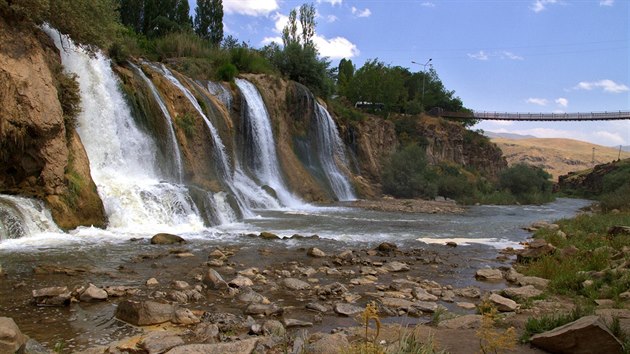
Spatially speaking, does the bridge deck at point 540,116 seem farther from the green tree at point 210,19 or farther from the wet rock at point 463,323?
the wet rock at point 463,323

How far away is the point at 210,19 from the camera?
49.6 m

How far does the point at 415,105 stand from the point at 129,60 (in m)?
40.5

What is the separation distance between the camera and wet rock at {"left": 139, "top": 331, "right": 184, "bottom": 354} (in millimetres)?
5129

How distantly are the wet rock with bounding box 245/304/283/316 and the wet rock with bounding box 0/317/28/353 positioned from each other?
2889 mm

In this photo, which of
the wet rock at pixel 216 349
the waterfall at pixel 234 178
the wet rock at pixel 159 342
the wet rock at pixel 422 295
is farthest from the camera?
the waterfall at pixel 234 178

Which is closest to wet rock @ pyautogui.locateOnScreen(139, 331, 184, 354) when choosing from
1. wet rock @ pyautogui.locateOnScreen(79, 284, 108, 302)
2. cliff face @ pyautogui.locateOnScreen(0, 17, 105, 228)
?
wet rock @ pyautogui.locateOnScreen(79, 284, 108, 302)

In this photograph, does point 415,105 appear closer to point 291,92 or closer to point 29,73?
point 291,92

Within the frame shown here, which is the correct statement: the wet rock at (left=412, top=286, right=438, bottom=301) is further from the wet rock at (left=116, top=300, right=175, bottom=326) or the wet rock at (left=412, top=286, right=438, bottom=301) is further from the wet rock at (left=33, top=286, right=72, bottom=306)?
the wet rock at (left=33, top=286, right=72, bottom=306)

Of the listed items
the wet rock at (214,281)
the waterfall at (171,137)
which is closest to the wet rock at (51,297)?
the wet rock at (214,281)

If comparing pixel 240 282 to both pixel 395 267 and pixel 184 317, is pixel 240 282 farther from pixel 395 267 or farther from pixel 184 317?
pixel 395 267

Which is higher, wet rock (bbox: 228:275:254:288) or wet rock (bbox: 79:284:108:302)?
wet rock (bbox: 79:284:108:302)

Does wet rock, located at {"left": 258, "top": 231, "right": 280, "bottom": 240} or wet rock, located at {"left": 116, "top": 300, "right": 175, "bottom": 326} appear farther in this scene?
wet rock, located at {"left": 258, "top": 231, "right": 280, "bottom": 240}

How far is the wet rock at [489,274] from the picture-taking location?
33.2 feet

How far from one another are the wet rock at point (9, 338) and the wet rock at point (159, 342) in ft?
3.66
